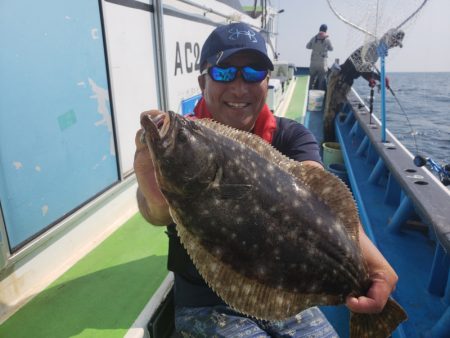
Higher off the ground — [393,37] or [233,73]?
[393,37]

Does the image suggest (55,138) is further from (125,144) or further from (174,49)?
(174,49)

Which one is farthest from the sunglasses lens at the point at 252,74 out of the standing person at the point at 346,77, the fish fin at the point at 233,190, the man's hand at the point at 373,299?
the standing person at the point at 346,77

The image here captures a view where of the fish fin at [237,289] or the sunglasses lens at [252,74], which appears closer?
the fish fin at [237,289]

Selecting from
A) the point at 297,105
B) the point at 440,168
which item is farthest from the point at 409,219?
the point at 297,105

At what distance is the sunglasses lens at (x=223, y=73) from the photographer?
7.07 feet

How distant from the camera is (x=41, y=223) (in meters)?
2.78

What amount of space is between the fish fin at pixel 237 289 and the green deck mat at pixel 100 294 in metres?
1.09

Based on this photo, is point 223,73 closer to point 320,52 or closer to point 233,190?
point 233,190

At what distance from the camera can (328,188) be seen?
164 centimetres

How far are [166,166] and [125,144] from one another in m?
2.72

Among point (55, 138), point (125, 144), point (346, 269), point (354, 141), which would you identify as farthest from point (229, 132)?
point (354, 141)

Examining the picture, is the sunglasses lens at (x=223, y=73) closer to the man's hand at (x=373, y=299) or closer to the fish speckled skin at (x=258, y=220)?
the fish speckled skin at (x=258, y=220)

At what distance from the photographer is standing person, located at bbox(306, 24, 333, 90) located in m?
15.0

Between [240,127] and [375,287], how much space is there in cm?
130
